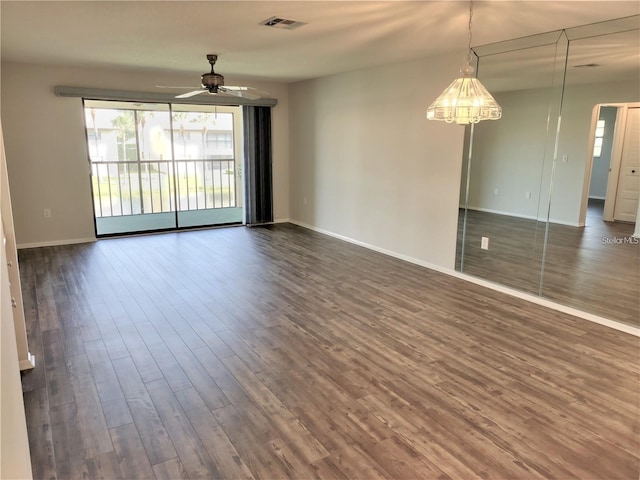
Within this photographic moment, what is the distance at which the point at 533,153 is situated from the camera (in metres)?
4.17

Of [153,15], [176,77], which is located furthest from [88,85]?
[153,15]

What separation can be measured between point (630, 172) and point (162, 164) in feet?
22.2

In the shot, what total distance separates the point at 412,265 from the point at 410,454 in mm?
3332

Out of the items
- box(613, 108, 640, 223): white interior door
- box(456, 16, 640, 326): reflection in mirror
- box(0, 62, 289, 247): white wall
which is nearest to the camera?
box(613, 108, 640, 223): white interior door

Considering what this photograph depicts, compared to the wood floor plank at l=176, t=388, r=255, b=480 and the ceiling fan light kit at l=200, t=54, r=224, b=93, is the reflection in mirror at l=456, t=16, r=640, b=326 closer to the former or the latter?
the ceiling fan light kit at l=200, t=54, r=224, b=93

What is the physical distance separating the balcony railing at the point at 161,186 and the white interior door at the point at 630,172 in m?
5.81

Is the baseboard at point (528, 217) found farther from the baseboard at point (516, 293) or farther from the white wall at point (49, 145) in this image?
the white wall at point (49, 145)

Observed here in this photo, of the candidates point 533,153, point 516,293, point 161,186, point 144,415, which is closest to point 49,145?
point 161,186

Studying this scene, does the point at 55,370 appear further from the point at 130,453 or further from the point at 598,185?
the point at 598,185

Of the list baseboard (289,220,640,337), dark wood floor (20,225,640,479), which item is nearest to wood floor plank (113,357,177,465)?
dark wood floor (20,225,640,479)

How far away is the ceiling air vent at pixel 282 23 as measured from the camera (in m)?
3.31

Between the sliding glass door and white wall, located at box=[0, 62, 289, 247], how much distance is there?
2.05ft

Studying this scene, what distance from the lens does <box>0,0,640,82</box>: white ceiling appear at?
9.80 feet

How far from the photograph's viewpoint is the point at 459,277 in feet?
15.7
